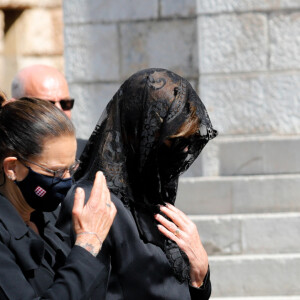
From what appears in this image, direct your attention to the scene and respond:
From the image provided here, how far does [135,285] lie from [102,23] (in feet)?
11.7

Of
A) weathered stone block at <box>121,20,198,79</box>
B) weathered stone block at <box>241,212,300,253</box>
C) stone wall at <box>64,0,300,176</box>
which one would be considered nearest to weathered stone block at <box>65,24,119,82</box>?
weathered stone block at <box>121,20,198,79</box>

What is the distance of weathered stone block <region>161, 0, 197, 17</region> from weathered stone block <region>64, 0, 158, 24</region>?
6cm

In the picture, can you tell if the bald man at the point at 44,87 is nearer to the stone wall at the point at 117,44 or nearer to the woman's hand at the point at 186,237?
the stone wall at the point at 117,44

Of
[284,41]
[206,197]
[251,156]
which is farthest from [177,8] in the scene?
[206,197]

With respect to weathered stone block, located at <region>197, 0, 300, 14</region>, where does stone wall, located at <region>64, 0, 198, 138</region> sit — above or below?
below

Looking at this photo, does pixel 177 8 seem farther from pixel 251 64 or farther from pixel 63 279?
pixel 63 279

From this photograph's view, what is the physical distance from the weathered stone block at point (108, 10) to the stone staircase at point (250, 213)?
1058mm

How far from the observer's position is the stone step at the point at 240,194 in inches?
211

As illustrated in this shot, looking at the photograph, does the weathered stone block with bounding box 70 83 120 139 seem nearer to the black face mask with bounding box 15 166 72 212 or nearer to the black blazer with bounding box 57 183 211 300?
the black blazer with bounding box 57 183 211 300

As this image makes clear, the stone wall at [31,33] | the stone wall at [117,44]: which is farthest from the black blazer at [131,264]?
the stone wall at [31,33]

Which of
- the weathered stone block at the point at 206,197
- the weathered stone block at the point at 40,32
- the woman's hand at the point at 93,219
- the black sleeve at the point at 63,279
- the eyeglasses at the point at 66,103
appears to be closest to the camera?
the black sleeve at the point at 63,279

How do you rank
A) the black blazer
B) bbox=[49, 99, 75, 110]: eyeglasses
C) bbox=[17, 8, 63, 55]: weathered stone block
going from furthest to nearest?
bbox=[17, 8, 63, 55]: weathered stone block → bbox=[49, 99, 75, 110]: eyeglasses → the black blazer

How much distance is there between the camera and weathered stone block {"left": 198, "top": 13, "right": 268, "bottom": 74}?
18.2 ft

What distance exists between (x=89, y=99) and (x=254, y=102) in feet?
3.85
